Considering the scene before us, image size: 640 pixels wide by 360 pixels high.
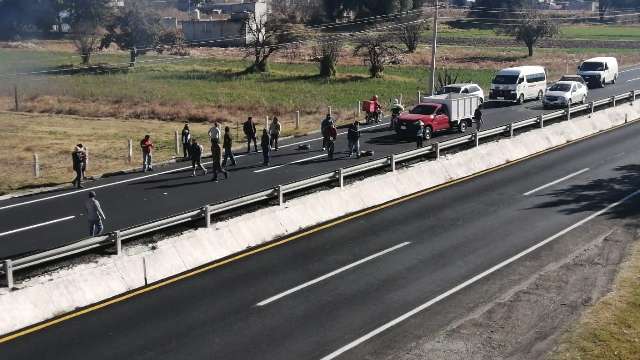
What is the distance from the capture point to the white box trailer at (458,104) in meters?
38.3

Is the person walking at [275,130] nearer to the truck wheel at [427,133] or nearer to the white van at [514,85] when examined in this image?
the truck wheel at [427,133]

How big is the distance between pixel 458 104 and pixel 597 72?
24616mm

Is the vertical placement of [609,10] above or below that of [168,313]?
above

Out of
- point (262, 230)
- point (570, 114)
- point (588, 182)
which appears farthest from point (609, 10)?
point (262, 230)

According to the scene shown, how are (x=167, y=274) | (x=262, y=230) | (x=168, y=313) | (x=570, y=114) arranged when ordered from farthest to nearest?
(x=570, y=114), (x=262, y=230), (x=167, y=274), (x=168, y=313)

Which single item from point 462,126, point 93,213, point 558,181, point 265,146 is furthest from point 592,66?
point 93,213

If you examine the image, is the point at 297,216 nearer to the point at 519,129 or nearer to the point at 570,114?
the point at 519,129

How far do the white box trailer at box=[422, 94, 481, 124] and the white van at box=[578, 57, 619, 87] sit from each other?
22025mm

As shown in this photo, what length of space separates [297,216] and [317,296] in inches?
217

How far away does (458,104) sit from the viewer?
1524 inches

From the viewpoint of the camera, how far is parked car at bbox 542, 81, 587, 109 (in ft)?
154

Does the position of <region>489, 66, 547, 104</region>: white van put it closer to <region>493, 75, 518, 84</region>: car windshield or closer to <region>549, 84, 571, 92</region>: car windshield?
<region>493, 75, 518, 84</region>: car windshield

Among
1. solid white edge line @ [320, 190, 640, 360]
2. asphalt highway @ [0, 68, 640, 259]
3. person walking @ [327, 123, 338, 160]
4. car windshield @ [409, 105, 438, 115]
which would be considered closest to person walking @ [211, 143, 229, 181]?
asphalt highway @ [0, 68, 640, 259]

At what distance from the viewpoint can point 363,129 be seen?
41.2 m
